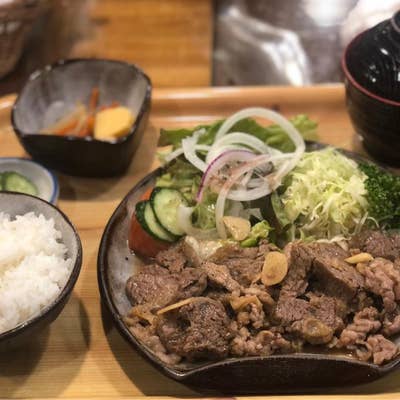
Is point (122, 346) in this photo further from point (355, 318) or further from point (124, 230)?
point (355, 318)

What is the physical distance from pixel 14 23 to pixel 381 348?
3.17 meters

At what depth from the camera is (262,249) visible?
2439 millimetres

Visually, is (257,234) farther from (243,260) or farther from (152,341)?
(152,341)

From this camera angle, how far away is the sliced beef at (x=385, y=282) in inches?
86.9

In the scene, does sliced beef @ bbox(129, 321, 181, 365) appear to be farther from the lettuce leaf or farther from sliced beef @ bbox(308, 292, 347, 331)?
the lettuce leaf

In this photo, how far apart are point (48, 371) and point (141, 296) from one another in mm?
470

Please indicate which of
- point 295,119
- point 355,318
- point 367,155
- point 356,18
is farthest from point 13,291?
point 356,18

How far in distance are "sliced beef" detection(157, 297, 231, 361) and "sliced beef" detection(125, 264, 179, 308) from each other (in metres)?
0.07

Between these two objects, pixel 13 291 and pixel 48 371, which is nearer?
pixel 13 291

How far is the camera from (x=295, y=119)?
127 inches

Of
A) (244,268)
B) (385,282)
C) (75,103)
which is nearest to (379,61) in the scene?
(385,282)

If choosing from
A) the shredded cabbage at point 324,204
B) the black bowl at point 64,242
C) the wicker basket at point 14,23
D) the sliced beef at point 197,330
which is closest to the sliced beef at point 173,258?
the sliced beef at point 197,330

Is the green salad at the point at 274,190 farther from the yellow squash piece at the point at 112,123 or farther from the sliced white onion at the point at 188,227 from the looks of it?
the yellow squash piece at the point at 112,123

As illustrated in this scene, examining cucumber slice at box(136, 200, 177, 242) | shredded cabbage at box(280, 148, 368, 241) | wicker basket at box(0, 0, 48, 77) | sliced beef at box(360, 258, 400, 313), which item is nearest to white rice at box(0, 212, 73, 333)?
cucumber slice at box(136, 200, 177, 242)
